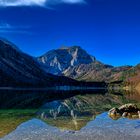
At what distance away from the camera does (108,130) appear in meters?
45.8

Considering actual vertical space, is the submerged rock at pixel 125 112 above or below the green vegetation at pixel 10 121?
above

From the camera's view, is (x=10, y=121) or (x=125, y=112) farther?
(x=125, y=112)

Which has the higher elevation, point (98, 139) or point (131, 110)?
point (131, 110)

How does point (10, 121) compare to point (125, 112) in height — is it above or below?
below

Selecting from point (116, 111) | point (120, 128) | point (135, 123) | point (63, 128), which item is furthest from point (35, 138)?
point (116, 111)

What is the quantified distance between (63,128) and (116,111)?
2263cm

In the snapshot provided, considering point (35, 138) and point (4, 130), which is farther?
point (4, 130)

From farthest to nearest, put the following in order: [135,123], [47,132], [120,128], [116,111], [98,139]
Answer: [116,111] → [135,123] → [120,128] → [47,132] → [98,139]

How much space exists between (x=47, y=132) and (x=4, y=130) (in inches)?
252

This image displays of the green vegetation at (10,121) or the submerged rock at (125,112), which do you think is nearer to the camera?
the green vegetation at (10,121)

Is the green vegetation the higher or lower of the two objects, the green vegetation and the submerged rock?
the lower

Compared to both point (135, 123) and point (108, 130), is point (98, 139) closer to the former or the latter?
point (108, 130)

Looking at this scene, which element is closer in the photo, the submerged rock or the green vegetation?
the green vegetation

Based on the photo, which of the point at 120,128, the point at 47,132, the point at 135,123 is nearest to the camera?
the point at 47,132
